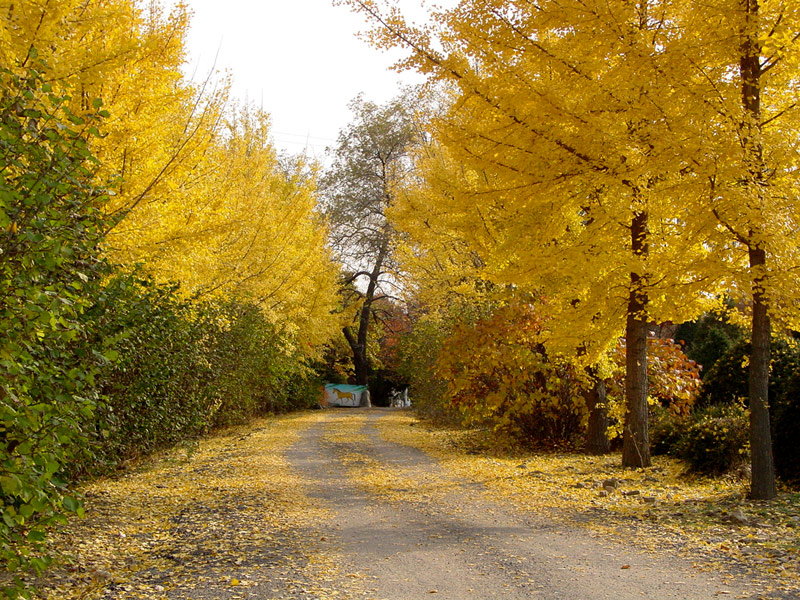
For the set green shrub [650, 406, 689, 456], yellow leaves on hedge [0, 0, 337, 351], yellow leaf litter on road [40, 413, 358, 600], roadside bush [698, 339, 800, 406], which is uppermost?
yellow leaves on hedge [0, 0, 337, 351]

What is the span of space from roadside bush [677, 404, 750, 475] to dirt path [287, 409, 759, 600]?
10.1 feet

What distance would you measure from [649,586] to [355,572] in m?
1.96

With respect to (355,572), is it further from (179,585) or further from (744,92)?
(744,92)

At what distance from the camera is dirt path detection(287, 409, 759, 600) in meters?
4.25

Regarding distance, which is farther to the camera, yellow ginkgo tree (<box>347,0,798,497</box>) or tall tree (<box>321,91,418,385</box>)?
tall tree (<box>321,91,418,385</box>)

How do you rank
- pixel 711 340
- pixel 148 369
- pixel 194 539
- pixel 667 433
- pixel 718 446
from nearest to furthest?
1. pixel 194 539
2. pixel 148 369
3. pixel 718 446
4. pixel 667 433
5. pixel 711 340

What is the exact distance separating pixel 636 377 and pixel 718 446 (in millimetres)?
1330

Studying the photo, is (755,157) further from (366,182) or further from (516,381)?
(366,182)

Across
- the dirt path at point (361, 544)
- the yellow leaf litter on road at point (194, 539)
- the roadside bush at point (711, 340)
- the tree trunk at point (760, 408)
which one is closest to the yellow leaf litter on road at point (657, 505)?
the dirt path at point (361, 544)

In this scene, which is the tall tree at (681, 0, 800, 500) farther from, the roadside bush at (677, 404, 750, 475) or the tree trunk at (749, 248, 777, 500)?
the roadside bush at (677, 404, 750, 475)

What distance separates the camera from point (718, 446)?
8.66m

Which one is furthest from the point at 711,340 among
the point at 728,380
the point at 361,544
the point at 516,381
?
the point at 361,544

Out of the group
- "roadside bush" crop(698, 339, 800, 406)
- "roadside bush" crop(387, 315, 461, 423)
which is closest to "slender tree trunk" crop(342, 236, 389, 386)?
"roadside bush" crop(387, 315, 461, 423)

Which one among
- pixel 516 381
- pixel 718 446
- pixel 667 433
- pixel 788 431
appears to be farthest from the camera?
pixel 516 381
